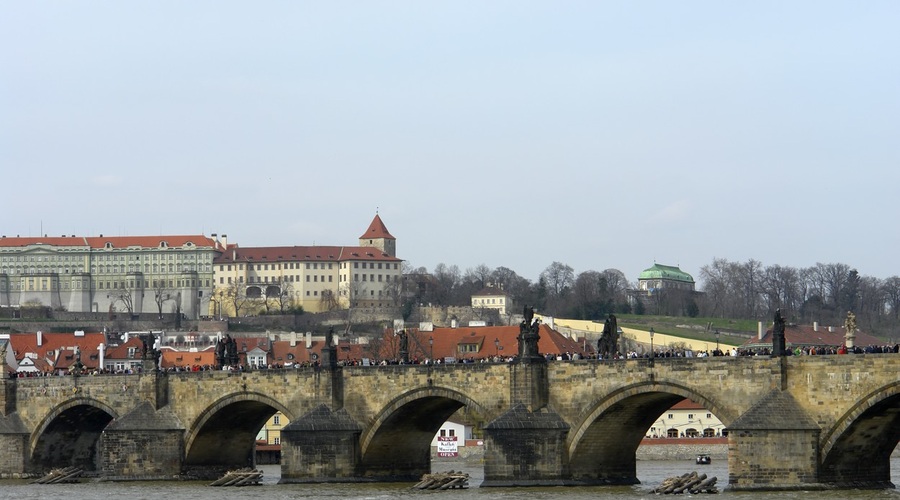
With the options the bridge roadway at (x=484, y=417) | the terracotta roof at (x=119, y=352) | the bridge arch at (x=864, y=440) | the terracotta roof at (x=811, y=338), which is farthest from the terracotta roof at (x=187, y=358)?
the bridge arch at (x=864, y=440)

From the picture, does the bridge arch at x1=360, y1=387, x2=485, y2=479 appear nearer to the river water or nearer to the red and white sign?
the river water

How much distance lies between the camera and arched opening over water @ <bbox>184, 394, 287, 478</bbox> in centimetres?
7519

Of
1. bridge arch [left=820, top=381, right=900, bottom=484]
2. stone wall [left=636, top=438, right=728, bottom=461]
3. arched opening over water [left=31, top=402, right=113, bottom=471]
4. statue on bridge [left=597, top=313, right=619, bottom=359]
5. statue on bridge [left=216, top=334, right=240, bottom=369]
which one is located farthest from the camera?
stone wall [left=636, top=438, right=728, bottom=461]

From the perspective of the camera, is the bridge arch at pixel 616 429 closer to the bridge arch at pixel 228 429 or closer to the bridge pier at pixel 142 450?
the bridge arch at pixel 228 429

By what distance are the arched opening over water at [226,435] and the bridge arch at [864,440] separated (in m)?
23.6

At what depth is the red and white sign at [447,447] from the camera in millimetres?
101750

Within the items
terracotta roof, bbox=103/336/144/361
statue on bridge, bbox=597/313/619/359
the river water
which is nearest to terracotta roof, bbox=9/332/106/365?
terracotta roof, bbox=103/336/144/361

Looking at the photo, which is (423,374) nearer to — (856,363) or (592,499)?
(592,499)

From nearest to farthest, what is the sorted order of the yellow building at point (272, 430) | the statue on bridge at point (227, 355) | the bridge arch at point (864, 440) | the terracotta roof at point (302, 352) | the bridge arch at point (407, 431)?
the bridge arch at point (864, 440) → the bridge arch at point (407, 431) → the statue on bridge at point (227, 355) → the yellow building at point (272, 430) → the terracotta roof at point (302, 352)

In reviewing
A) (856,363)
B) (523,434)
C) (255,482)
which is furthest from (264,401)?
(856,363)

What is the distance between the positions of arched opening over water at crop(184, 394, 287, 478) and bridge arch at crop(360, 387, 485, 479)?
183 inches

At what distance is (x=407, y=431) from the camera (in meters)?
71.8

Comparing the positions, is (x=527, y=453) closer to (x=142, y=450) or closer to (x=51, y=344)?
(x=142, y=450)

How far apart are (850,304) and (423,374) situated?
133m
